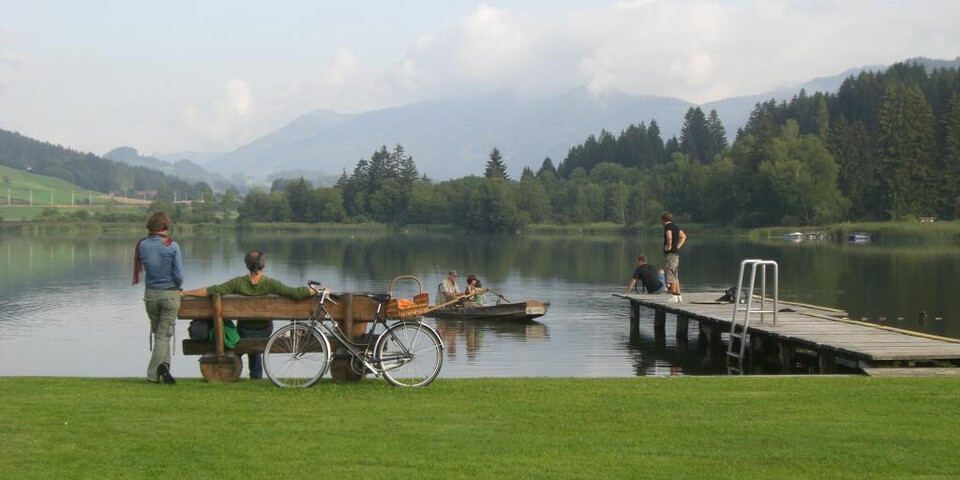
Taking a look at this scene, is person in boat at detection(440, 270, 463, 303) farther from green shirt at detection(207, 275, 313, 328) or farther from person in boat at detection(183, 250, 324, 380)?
green shirt at detection(207, 275, 313, 328)

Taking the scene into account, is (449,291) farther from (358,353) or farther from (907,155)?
(907,155)

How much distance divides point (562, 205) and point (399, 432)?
186334 millimetres

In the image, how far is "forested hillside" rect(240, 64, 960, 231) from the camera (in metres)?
121

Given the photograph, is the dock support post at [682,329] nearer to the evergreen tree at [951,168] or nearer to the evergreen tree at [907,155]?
the evergreen tree at [951,168]

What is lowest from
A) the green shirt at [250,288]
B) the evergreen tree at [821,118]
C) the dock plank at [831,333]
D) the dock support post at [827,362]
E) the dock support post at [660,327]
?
the dock support post at [660,327]

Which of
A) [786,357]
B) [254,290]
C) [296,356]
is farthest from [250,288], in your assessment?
[786,357]

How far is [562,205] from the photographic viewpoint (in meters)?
195

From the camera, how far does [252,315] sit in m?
12.8

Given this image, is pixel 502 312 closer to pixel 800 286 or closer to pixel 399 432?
pixel 800 286

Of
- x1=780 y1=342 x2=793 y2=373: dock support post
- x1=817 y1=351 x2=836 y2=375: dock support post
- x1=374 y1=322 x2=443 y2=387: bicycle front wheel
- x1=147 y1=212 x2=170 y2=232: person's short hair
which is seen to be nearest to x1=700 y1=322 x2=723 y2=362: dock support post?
x1=780 y1=342 x2=793 y2=373: dock support post

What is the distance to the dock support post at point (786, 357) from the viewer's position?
20219 millimetres

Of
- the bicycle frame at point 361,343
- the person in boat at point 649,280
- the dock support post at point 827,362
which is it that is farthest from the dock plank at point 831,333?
the bicycle frame at point 361,343

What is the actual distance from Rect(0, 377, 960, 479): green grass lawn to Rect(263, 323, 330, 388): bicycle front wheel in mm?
234

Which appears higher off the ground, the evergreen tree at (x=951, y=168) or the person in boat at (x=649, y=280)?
the evergreen tree at (x=951, y=168)
